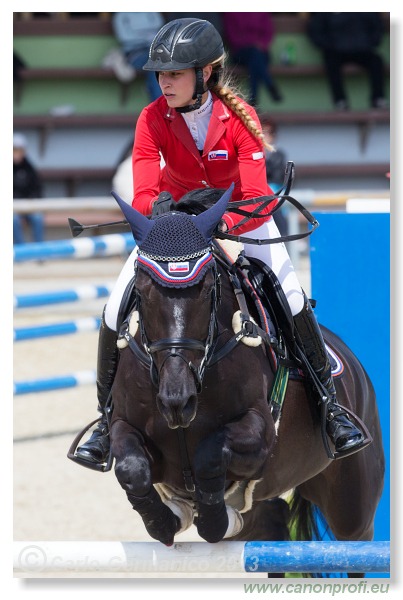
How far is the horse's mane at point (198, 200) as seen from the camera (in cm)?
351

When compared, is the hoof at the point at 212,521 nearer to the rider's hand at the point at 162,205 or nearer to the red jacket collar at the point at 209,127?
the rider's hand at the point at 162,205

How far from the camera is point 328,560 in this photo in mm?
3354

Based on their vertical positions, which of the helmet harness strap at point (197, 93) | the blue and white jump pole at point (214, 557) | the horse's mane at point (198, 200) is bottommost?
the blue and white jump pole at point (214, 557)

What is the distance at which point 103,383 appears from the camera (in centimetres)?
390

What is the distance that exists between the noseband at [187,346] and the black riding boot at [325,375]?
61cm

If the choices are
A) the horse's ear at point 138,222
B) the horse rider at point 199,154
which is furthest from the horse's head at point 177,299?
the horse rider at point 199,154

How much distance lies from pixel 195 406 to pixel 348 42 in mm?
11280

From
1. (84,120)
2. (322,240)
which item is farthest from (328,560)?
(84,120)

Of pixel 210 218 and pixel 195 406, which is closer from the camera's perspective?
pixel 195 406

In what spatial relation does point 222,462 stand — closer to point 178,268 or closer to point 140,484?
point 140,484

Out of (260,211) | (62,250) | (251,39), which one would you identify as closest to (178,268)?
(260,211)

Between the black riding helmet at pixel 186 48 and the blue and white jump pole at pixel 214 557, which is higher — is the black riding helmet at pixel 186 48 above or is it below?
above

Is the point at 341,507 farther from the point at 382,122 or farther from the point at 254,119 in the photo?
the point at 382,122

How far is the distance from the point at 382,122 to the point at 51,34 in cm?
478
